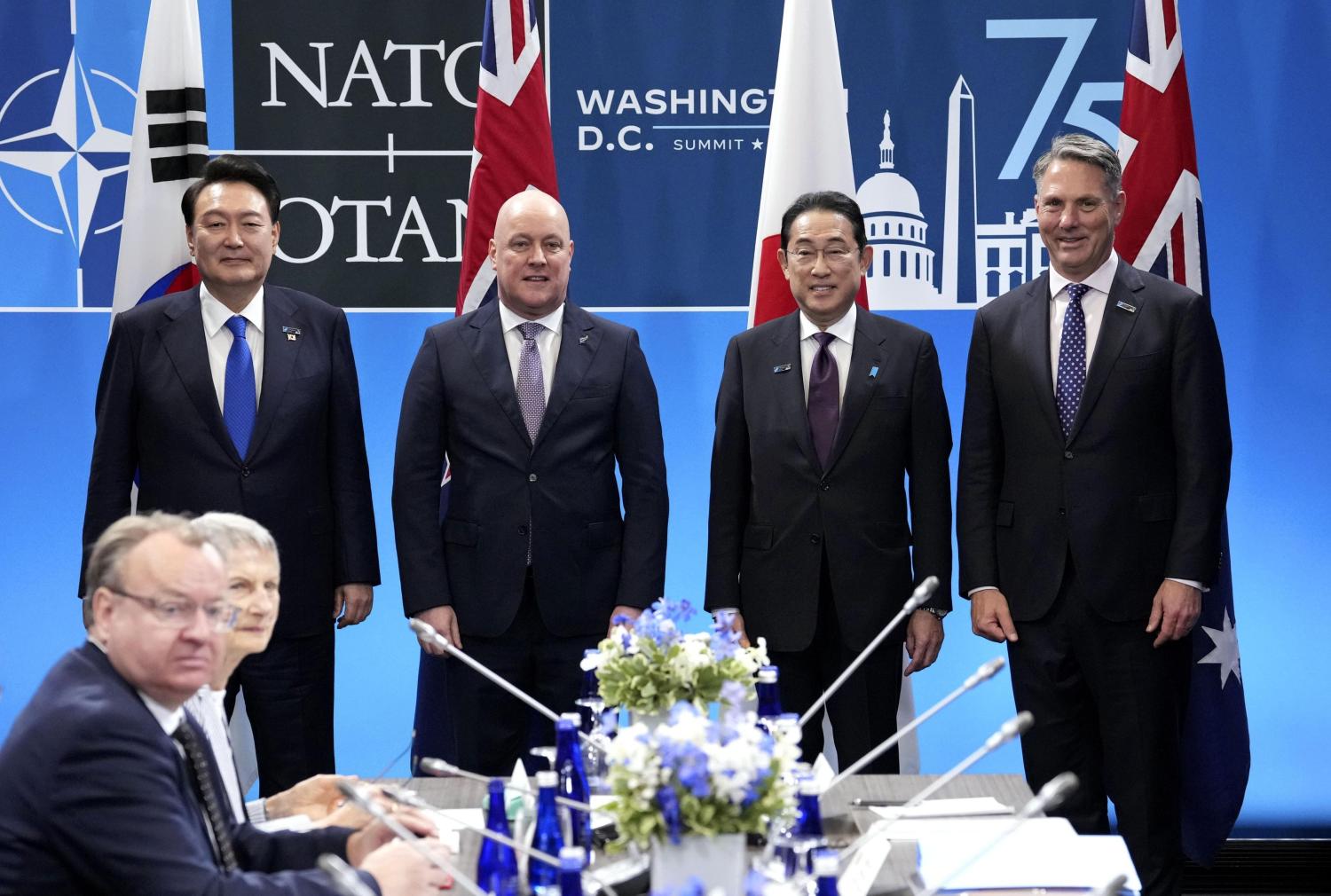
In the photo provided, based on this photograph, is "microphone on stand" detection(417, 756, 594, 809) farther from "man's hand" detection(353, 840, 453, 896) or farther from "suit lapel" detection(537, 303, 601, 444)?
"suit lapel" detection(537, 303, 601, 444)

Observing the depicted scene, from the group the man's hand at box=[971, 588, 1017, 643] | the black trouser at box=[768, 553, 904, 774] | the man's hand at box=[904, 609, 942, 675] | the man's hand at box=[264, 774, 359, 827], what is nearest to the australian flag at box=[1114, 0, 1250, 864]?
the man's hand at box=[971, 588, 1017, 643]

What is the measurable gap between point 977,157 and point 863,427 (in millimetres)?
1531

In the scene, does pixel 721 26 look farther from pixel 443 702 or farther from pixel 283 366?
pixel 443 702

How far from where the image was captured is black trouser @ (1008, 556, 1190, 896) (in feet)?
12.0

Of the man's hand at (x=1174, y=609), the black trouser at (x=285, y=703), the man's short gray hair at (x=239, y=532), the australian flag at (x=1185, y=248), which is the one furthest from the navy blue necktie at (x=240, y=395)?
the australian flag at (x=1185, y=248)

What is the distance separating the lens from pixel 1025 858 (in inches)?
89.8

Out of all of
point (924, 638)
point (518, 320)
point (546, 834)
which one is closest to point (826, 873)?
point (546, 834)

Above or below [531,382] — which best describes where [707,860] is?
below

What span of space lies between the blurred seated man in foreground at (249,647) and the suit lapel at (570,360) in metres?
1.22

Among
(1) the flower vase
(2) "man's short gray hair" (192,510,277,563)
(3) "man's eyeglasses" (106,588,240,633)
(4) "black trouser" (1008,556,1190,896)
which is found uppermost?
(2) "man's short gray hair" (192,510,277,563)

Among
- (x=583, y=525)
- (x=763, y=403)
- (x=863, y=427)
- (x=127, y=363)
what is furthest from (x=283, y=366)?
(x=863, y=427)

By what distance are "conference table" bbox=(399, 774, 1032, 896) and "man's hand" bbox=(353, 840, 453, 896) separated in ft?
0.58

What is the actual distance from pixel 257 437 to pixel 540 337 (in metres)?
0.74

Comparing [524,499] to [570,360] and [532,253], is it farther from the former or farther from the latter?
[532,253]
